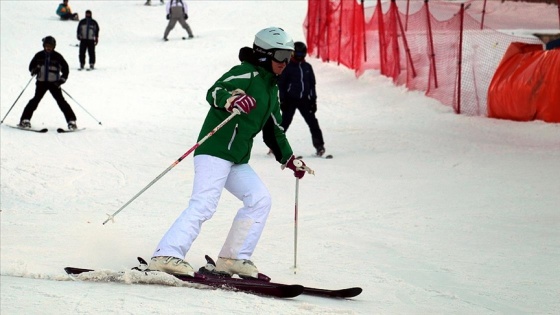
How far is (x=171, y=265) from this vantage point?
5926 mm

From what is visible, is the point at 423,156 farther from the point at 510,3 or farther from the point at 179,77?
the point at 510,3

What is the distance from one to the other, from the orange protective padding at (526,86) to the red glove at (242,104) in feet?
31.9

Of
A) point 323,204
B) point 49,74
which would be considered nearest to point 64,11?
point 49,74

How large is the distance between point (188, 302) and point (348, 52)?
16.7 metres

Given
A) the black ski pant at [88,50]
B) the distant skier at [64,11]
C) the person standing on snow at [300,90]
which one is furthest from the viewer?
the distant skier at [64,11]

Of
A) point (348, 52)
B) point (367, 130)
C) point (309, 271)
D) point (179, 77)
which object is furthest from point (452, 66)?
point (309, 271)

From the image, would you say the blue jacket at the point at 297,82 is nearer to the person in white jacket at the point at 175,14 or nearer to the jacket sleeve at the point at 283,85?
the jacket sleeve at the point at 283,85

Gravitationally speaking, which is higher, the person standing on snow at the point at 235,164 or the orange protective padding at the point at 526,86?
the person standing on snow at the point at 235,164

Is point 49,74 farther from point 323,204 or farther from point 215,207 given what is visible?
point 215,207

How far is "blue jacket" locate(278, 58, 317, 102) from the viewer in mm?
13008

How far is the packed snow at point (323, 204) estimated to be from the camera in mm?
6141

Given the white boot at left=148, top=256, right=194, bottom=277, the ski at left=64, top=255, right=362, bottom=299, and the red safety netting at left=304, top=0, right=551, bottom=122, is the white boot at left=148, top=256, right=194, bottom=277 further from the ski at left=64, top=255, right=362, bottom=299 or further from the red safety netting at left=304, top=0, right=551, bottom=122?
the red safety netting at left=304, top=0, right=551, bottom=122

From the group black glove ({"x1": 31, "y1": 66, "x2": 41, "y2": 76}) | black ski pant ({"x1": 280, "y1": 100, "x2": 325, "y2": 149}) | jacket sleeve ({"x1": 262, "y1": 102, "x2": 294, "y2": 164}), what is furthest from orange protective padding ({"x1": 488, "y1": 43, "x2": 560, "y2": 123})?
jacket sleeve ({"x1": 262, "y1": 102, "x2": 294, "y2": 164})

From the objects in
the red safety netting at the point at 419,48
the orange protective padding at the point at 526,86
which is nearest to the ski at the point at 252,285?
the orange protective padding at the point at 526,86
